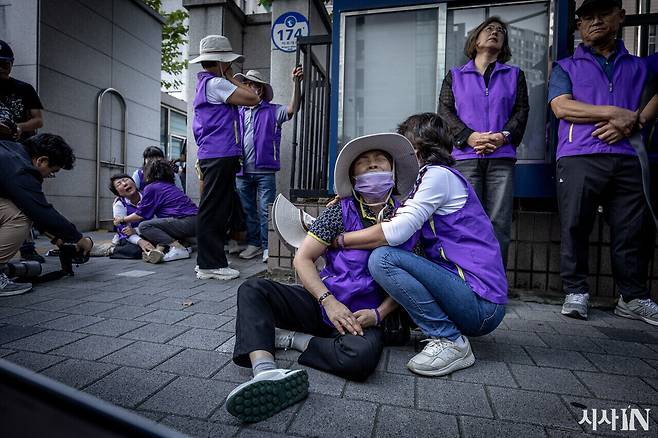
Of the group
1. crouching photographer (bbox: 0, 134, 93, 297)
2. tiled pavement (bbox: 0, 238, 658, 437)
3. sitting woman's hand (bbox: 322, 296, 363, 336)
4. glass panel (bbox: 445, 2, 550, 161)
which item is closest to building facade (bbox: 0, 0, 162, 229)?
crouching photographer (bbox: 0, 134, 93, 297)

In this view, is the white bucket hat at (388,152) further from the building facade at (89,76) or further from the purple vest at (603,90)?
the building facade at (89,76)

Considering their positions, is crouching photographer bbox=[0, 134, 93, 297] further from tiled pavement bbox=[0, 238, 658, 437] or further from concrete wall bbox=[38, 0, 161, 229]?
concrete wall bbox=[38, 0, 161, 229]

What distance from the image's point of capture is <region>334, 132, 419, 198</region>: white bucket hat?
6.94 ft

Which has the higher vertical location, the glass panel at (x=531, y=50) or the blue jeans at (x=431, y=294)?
the glass panel at (x=531, y=50)

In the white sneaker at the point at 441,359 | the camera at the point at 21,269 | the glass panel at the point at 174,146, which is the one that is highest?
the glass panel at the point at 174,146

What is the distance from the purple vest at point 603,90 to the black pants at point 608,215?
0.07 metres

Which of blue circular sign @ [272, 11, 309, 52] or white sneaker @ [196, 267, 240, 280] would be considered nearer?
white sneaker @ [196, 267, 240, 280]

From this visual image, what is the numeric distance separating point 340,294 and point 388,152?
2.67 ft

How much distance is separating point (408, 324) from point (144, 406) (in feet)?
4.67

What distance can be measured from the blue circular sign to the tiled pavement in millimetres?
4301

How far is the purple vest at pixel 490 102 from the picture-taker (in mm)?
3143

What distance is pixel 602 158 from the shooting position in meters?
2.95

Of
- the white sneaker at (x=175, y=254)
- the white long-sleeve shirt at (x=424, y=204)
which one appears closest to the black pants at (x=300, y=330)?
the white long-sleeve shirt at (x=424, y=204)

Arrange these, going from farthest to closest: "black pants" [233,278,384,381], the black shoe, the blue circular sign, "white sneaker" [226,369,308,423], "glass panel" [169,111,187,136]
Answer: "glass panel" [169,111,187,136], the blue circular sign, the black shoe, "black pants" [233,278,384,381], "white sneaker" [226,369,308,423]
